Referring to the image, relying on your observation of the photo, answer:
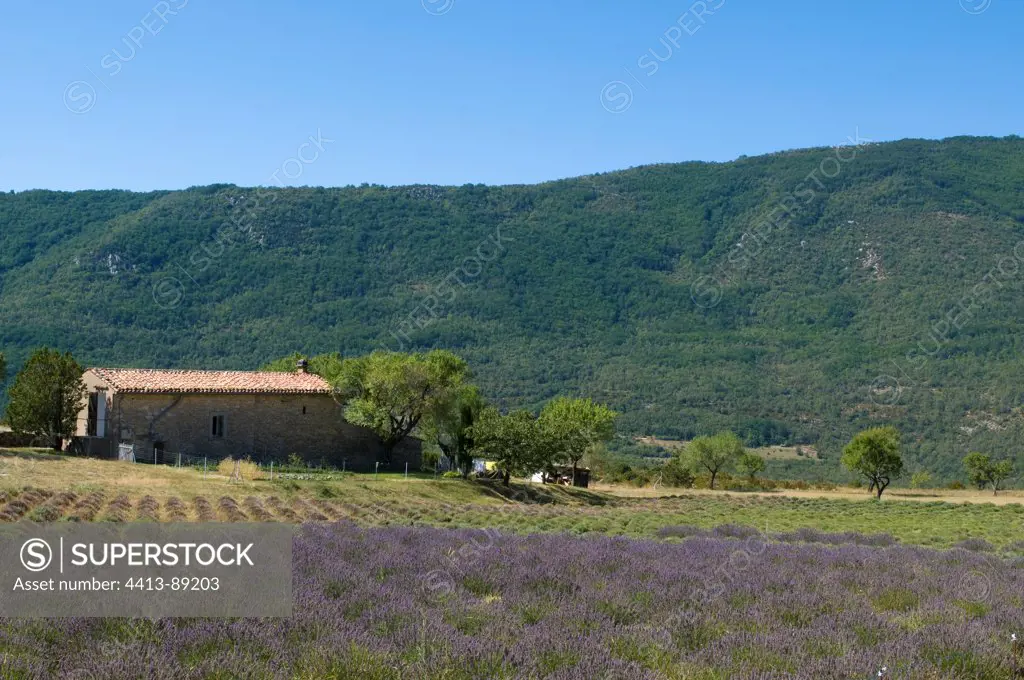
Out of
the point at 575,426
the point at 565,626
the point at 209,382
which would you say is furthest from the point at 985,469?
the point at 565,626

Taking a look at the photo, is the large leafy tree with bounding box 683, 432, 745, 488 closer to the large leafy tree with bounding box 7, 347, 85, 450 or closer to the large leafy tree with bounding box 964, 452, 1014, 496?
the large leafy tree with bounding box 964, 452, 1014, 496

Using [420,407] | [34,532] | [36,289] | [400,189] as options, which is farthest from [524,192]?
[34,532]

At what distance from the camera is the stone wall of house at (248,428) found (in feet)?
119

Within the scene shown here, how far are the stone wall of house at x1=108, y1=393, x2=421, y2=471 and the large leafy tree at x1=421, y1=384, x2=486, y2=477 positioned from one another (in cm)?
216

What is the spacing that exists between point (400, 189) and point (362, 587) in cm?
17701

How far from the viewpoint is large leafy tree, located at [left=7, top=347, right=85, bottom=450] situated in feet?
119

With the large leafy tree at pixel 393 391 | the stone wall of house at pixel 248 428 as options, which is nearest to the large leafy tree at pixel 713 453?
the large leafy tree at pixel 393 391

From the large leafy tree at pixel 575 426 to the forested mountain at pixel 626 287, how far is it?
44.3 m

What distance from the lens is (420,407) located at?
4244 cm

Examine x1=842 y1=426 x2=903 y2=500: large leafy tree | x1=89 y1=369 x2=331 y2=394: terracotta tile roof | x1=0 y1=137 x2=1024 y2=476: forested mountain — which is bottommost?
x1=842 y1=426 x2=903 y2=500: large leafy tree

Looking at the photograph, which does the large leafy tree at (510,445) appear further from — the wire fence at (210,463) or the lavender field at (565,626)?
the lavender field at (565,626)

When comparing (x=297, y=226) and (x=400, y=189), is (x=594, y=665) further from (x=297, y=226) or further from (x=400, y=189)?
(x=400, y=189)

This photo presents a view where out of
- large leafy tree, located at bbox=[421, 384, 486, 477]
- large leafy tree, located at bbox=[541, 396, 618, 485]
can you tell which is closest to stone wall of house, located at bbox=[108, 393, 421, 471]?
large leafy tree, located at bbox=[421, 384, 486, 477]

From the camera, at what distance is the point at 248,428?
38562 mm
